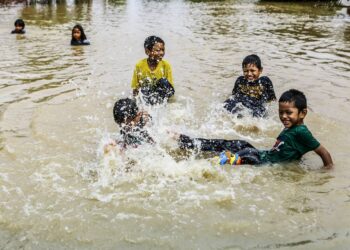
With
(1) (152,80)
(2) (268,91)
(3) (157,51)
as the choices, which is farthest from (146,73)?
(2) (268,91)

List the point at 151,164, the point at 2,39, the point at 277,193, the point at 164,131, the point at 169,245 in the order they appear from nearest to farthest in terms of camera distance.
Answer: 1. the point at 169,245
2. the point at 277,193
3. the point at 151,164
4. the point at 164,131
5. the point at 2,39

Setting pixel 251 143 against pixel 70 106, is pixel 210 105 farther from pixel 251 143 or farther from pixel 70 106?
pixel 70 106

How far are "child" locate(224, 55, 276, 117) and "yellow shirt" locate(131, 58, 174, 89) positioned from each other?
1.25 m

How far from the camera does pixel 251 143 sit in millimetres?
5082

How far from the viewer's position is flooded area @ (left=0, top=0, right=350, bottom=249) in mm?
3072

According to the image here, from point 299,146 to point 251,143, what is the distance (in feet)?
3.22

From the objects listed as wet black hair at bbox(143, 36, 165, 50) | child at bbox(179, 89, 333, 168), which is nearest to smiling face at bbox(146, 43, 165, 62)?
wet black hair at bbox(143, 36, 165, 50)

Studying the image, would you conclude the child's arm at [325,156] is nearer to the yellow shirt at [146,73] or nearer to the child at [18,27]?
the yellow shirt at [146,73]

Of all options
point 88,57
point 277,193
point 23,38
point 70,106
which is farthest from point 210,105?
point 23,38

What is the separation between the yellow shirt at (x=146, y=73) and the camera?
6457 mm

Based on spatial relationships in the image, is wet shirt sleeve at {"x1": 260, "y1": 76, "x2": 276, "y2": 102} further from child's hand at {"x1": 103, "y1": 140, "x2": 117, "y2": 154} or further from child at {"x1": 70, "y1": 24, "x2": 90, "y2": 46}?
child at {"x1": 70, "y1": 24, "x2": 90, "y2": 46}

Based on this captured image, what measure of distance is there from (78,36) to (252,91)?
691 cm

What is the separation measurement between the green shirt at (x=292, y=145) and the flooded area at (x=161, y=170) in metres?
0.14

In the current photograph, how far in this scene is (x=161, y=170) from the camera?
407cm
